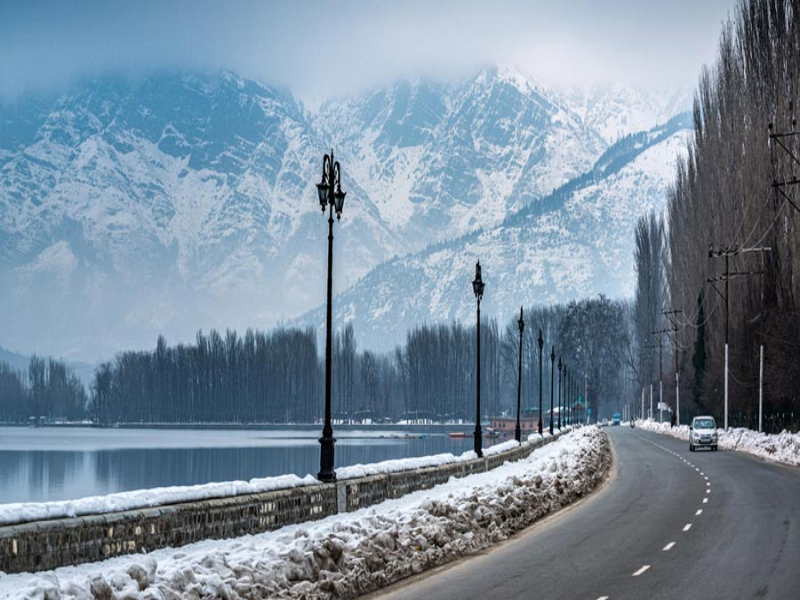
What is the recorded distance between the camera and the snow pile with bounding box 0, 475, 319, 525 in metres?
14.0

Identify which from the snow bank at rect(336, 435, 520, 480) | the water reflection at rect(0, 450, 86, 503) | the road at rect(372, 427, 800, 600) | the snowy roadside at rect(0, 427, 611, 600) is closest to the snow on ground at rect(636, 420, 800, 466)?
the road at rect(372, 427, 800, 600)

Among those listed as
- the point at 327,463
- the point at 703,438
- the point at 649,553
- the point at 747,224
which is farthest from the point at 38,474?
the point at 649,553

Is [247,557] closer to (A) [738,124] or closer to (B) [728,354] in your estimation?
(B) [728,354]

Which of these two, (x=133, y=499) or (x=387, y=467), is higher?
(x=133, y=499)

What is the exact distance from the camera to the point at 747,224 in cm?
8569

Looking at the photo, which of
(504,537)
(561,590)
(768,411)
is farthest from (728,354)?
(561,590)

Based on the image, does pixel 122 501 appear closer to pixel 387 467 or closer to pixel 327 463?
pixel 327 463

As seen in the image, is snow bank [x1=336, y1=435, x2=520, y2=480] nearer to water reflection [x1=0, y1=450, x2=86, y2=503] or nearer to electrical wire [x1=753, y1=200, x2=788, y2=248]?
water reflection [x1=0, y1=450, x2=86, y2=503]

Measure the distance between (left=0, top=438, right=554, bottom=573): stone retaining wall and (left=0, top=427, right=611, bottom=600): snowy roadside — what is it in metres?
0.22

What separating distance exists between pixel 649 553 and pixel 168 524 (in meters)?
10.8

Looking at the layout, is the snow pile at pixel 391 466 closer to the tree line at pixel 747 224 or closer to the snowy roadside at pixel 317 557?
the snowy roadside at pixel 317 557

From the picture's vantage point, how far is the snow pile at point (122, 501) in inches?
549

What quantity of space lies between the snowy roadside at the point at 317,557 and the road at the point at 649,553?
493 mm

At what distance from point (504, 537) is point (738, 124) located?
73.1 m
